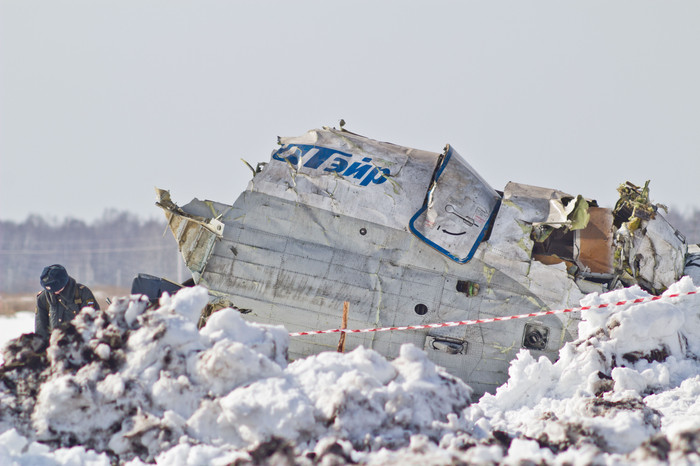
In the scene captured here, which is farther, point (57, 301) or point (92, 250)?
point (92, 250)

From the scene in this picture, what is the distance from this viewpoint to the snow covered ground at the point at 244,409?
16.7 ft

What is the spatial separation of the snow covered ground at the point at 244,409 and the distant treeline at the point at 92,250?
44.2 m

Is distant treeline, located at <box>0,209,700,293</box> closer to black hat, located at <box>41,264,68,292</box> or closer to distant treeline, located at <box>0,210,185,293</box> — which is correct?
distant treeline, located at <box>0,210,185,293</box>

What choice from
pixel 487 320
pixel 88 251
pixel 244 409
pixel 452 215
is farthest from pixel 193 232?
pixel 88 251

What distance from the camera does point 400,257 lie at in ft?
29.7

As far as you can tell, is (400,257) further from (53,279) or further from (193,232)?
(53,279)

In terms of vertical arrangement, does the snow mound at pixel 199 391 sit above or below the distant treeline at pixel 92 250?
above

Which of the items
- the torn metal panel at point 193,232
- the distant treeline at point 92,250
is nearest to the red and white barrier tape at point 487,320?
the torn metal panel at point 193,232

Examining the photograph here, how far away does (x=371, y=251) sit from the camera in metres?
9.07

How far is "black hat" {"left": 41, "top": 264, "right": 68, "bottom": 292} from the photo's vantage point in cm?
852

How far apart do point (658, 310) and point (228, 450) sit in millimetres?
4707

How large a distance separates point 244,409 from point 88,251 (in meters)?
57.4

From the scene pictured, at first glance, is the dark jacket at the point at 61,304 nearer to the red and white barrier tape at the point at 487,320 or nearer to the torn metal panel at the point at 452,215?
the red and white barrier tape at the point at 487,320

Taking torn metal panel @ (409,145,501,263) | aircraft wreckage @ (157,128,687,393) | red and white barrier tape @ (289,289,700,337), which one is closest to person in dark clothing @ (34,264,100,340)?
aircraft wreckage @ (157,128,687,393)
